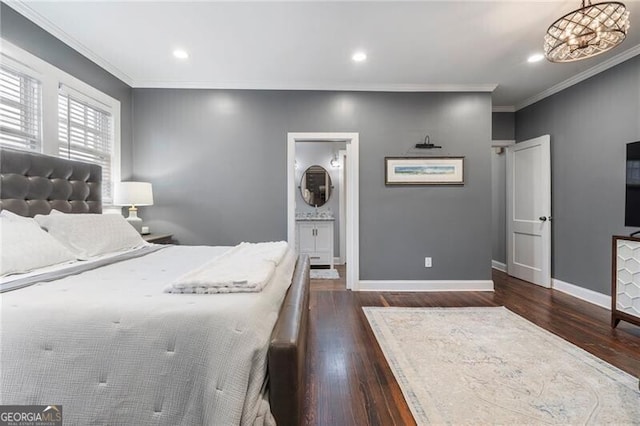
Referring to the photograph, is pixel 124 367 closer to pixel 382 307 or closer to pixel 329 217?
pixel 382 307

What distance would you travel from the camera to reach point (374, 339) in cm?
233

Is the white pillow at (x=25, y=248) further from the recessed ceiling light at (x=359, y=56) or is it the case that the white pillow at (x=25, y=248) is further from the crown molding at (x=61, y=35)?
the recessed ceiling light at (x=359, y=56)

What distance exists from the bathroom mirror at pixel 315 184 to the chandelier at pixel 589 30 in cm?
392

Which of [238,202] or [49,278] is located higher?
[238,202]

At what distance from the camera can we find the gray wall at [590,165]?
9.59 feet

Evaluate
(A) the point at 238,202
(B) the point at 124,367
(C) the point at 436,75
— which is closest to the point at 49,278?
(B) the point at 124,367

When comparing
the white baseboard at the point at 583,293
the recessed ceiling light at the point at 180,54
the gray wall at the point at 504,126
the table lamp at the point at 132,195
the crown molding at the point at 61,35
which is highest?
the recessed ceiling light at the point at 180,54

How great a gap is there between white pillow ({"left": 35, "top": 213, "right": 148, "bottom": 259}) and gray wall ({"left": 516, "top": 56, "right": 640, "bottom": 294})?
485 centimetres

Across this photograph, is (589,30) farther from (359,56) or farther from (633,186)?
(359,56)

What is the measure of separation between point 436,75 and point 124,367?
3.84 metres

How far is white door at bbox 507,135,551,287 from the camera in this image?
12.4 ft

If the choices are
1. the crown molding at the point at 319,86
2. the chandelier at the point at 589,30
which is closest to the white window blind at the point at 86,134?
the crown molding at the point at 319,86

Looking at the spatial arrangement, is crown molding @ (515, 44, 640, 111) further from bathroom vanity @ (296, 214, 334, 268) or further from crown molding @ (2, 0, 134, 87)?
crown molding @ (2, 0, 134, 87)

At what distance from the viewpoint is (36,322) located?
103cm
